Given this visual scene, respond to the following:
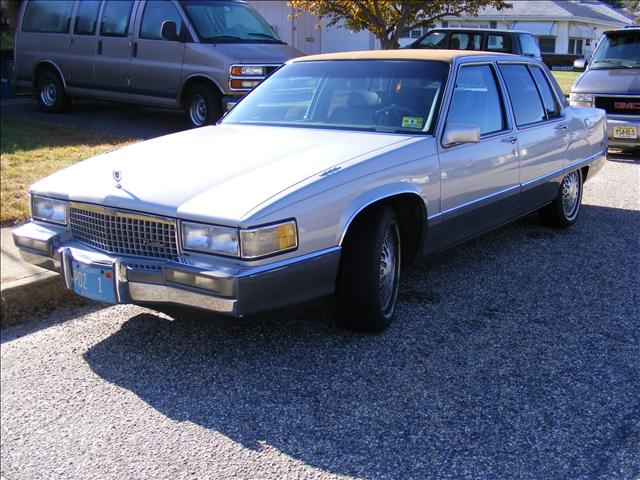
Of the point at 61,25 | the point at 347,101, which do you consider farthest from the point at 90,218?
the point at 61,25

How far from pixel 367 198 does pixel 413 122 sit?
990mm

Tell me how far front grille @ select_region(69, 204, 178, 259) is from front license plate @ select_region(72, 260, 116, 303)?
15cm

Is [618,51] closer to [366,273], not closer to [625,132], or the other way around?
[625,132]

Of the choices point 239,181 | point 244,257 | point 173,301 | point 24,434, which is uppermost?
point 239,181

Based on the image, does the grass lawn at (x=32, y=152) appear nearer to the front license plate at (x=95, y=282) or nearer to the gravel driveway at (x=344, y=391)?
the gravel driveway at (x=344, y=391)

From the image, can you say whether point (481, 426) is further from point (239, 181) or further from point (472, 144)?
point (472, 144)

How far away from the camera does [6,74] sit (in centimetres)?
1642

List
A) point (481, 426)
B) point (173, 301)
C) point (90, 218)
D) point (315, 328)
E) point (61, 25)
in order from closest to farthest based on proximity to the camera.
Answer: point (481, 426) → point (173, 301) → point (90, 218) → point (315, 328) → point (61, 25)

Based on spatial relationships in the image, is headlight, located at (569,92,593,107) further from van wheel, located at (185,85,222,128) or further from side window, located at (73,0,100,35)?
side window, located at (73,0,100,35)

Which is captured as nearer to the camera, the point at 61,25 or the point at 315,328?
the point at 315,328

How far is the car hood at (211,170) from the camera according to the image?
3.65m

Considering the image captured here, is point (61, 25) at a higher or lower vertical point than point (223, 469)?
higher

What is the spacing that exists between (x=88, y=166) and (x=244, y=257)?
1.50 m

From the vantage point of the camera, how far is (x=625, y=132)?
34.3ft
